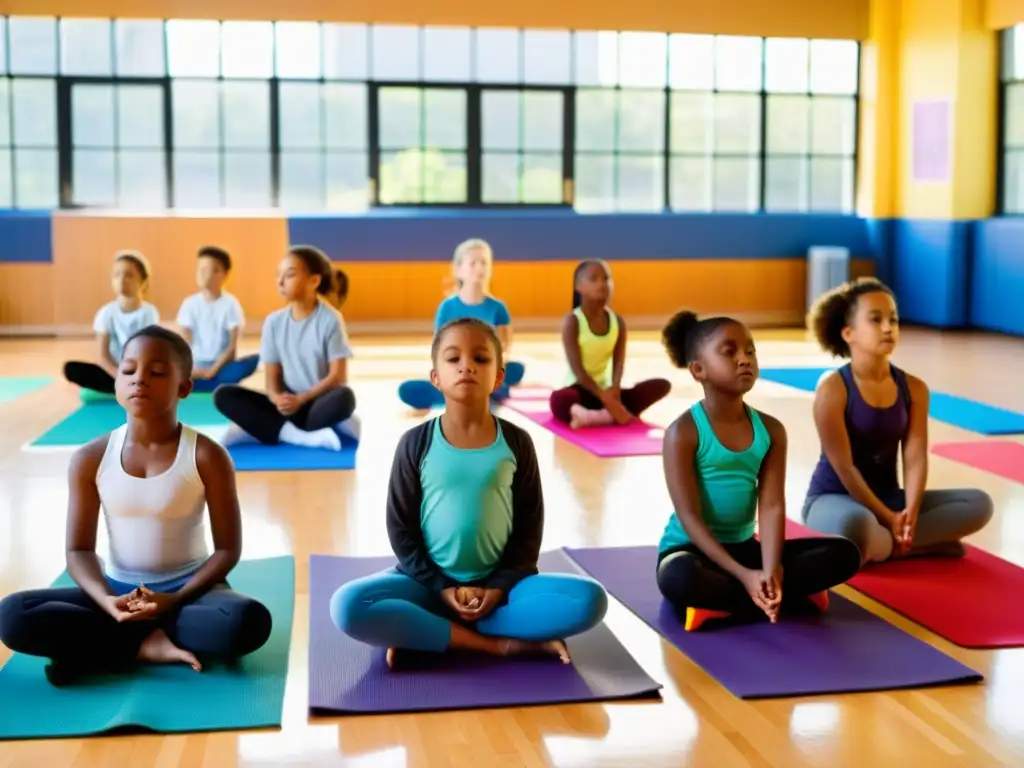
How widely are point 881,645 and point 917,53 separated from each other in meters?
8.89

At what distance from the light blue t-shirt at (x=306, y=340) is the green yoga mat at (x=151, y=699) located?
2.58 metres

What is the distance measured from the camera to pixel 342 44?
10.5 meters

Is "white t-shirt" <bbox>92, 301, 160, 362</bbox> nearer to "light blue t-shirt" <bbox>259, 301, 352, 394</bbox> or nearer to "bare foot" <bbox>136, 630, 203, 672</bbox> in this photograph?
"light blue t-shirt" <bbox>259, 301, 352, 394</bbox>

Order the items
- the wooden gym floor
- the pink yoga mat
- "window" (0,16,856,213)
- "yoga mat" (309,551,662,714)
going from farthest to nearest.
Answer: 1. "window" (0,16,856,213)
2. the pink yoga mat
3. "yoga mat" (309,551,662,714)
4. the wooden gym floor

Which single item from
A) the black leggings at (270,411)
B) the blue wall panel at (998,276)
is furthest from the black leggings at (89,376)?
the blue wall panel at (998,276)

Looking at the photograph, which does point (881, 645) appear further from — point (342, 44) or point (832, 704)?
point (342, 44)

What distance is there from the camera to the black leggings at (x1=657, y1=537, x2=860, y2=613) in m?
3.22

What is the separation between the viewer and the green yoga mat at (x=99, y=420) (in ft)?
19.1

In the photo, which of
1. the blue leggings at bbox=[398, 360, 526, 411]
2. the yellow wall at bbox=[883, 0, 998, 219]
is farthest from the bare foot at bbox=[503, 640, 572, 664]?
the yellow wall at bbox=[883, 0, 998, 219]

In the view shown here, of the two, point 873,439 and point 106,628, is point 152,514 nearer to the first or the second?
point 106,628

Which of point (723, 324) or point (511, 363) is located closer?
point (723, 324)

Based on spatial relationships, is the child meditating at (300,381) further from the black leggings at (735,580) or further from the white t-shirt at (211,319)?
the black leggings at (735,580)

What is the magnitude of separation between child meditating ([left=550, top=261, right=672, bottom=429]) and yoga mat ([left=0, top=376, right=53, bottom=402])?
9.56ft

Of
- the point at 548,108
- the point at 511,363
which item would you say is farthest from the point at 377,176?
the point at 511,363
